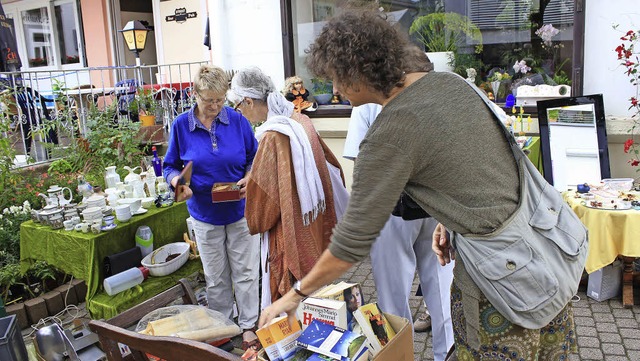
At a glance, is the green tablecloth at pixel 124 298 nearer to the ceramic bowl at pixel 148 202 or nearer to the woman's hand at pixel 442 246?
the ceramic bowl at pixel 148 202

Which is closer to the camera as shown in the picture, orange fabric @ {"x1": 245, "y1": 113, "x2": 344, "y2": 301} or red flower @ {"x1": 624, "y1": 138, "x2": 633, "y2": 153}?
orange fabric @ {"x1": 245, "y1": 113, "x2": 344, "y2": 301}

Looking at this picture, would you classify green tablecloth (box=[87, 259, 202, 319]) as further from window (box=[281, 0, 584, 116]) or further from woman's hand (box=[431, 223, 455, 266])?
window (box=[281, 0, 584, 116])

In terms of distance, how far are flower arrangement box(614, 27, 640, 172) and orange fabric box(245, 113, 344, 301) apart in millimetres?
2958

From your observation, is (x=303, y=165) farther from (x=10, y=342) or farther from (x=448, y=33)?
(x=448, y=33)

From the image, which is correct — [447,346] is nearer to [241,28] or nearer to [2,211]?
[2,211]

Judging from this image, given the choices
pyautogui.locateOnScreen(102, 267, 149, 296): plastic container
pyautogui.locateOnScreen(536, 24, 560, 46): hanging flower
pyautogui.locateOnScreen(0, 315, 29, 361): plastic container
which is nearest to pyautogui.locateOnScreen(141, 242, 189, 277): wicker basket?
pyautogui.locateOnScreen(102, 267, 149, 296): plastic container

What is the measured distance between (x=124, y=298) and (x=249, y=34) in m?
A: 3.70

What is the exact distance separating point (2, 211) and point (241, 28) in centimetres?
316

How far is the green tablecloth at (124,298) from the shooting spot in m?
3.16

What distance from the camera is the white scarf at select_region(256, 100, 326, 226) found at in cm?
254

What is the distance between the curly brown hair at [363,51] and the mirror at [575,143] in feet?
10.5

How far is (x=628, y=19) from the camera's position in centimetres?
414

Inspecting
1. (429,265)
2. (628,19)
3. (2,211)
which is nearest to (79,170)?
(2,211)

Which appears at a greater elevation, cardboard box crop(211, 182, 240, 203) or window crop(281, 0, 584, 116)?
window crop(281, 0, 584, 116)
